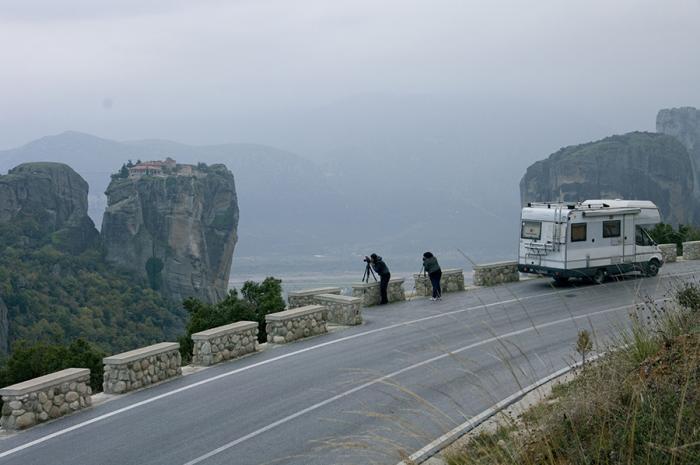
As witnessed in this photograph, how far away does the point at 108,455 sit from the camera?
31.2 feet

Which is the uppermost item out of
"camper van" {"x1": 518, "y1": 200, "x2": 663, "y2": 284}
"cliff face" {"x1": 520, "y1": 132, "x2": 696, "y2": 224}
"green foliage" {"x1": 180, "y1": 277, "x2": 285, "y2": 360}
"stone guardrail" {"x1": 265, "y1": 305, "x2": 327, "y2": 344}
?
"cliff face" {"x1": 520, "y1": 132, "x2": 696, "y2": 224}

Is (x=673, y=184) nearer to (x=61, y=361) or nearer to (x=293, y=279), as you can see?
(x=293, y=279)

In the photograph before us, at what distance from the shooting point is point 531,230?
1006 inches

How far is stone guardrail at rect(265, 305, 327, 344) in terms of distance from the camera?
55.4 ft

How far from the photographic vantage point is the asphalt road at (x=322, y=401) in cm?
938

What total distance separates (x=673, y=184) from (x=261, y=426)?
16172 cm

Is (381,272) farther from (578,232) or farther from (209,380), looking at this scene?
(209,380)

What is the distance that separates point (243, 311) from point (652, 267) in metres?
14.8

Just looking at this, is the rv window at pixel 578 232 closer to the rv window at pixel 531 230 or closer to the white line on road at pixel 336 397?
the rv window at pixel 531 230

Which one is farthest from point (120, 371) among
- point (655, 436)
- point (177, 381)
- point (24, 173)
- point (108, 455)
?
point (24, 173)

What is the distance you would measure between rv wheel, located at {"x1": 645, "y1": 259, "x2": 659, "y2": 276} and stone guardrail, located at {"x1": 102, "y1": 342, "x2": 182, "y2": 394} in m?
19.0

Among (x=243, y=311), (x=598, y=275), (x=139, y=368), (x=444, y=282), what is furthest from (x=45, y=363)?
(x=598, y=275)

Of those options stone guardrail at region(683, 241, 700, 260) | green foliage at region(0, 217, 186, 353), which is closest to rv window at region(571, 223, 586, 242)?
stone guardrail at region(683, 241, 700, 260)

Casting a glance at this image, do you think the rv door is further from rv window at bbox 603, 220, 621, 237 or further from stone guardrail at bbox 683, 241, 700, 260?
stone guardrail at bbox 683, 241, 700, 260
